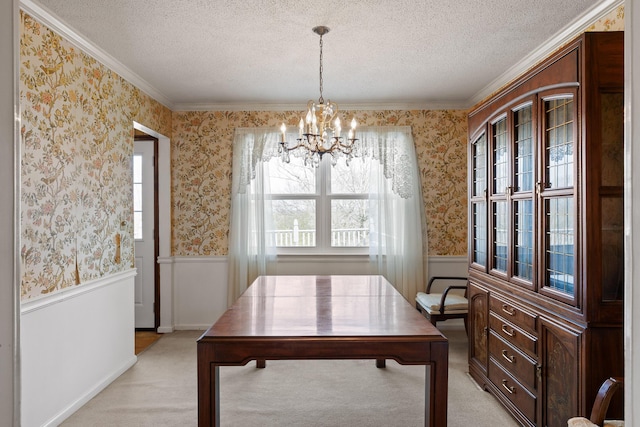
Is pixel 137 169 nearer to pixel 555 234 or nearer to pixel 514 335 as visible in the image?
pixel 514 335

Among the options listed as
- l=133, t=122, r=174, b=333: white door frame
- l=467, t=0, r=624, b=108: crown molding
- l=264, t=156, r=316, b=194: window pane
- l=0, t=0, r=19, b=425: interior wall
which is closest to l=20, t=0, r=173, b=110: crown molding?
l=133, t=122, r=174, b=333: white door frame

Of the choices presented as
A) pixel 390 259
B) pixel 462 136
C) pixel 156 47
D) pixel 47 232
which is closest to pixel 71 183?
pixel 47 232

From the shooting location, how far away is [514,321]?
8.56 ft

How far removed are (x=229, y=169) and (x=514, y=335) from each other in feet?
10.9

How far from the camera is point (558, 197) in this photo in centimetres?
216

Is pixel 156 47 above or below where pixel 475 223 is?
above

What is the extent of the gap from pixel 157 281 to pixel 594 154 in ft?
14.2

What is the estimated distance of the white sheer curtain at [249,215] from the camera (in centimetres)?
478

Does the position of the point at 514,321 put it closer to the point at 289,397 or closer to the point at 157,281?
the point at 289,397

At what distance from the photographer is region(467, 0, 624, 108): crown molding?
2561 mm

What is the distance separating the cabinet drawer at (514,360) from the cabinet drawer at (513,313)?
0.55ft

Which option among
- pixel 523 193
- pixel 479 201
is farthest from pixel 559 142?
pixel 479 201

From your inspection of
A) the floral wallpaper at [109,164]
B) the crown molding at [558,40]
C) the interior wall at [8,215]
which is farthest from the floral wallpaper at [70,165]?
the crown molding at [558,40]

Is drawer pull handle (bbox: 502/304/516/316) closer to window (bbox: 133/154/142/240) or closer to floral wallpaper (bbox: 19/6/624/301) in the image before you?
floral wallpaper (bbox: 19/6/624/301)
